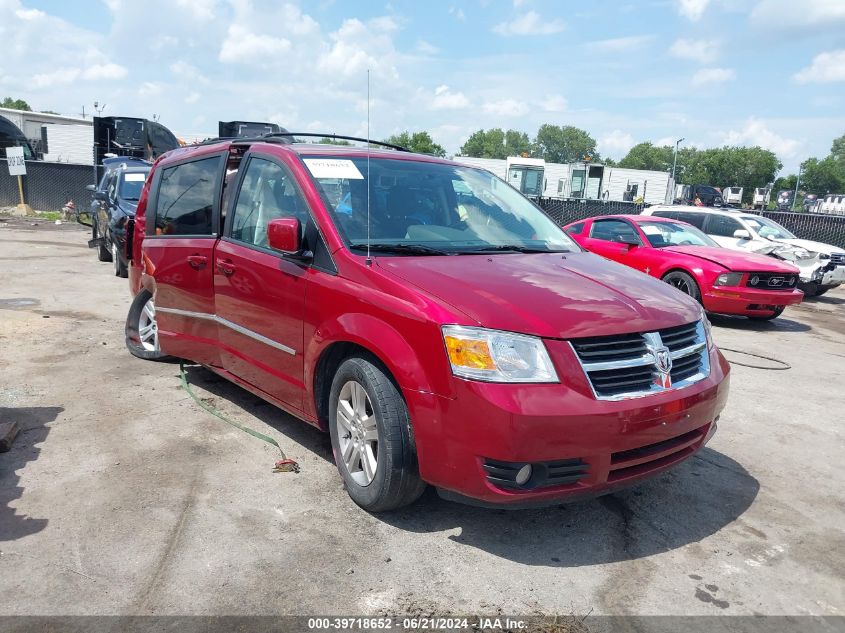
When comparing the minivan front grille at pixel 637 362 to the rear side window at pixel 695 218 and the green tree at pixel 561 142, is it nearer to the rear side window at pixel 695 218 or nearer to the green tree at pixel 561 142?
the rear side window at pixel 695 218

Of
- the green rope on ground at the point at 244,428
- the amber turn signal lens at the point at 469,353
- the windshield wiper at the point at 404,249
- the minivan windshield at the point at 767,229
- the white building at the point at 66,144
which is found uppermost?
the white building at the point at 66,144

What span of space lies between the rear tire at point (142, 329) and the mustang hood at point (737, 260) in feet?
23.7

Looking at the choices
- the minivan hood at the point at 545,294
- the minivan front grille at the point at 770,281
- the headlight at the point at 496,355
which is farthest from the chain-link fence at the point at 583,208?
the headlight at the point at 496,355

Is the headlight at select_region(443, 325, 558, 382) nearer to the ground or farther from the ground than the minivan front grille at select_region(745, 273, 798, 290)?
farther from the ground

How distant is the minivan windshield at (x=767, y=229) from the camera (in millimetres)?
13320

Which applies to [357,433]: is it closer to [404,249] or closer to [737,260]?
[404,249]

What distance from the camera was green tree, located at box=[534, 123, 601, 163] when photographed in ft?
538

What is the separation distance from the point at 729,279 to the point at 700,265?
437mm

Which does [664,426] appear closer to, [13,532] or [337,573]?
[337,573]

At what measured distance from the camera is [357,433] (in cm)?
350

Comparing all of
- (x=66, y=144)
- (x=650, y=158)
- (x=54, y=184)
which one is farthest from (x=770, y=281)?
(x=650, y=158)

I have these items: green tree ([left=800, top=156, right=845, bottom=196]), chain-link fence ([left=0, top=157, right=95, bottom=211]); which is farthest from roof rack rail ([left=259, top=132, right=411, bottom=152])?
green tree ([left=800, top=156, right=845, bottom=196])

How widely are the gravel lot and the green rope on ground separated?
0.06 m

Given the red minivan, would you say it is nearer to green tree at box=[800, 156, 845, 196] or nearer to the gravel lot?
the gravel lot
